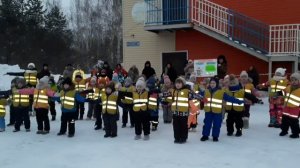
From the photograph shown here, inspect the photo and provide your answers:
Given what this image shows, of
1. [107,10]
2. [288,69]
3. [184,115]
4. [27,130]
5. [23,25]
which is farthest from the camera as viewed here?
[107,10]

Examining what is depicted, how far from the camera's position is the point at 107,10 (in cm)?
4447

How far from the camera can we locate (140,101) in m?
9.19

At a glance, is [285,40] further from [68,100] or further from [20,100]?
[20,100]

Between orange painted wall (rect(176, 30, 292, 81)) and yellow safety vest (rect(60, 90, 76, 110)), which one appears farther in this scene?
orange painted wall (rect(176, 30, 292, 81))

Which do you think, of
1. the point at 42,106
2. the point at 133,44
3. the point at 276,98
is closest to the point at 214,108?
the point at 276,98

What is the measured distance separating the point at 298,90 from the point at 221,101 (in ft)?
6.28

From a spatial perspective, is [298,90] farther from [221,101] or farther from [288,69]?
[288,69]

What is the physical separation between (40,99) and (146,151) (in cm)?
362

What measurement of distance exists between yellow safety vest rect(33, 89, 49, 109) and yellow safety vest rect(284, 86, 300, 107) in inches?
240

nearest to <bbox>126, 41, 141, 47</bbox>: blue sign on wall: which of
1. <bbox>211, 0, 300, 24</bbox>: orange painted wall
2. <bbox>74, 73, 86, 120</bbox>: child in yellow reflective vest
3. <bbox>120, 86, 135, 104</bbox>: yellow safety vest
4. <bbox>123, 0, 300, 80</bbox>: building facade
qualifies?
<bbox>123, 0, 300, 80</bbox>: building facade

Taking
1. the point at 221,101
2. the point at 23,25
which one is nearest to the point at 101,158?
the point at 221,101

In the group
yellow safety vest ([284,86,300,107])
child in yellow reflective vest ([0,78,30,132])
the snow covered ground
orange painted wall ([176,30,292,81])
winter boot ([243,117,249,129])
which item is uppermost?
orange painted wall ([176,30,292,81])

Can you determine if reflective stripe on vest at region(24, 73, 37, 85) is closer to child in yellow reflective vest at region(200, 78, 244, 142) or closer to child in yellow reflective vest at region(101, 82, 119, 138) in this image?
child in yellow reflective vest at region(101, 82, 119, 138)

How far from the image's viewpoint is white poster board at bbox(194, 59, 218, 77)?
580 inches
